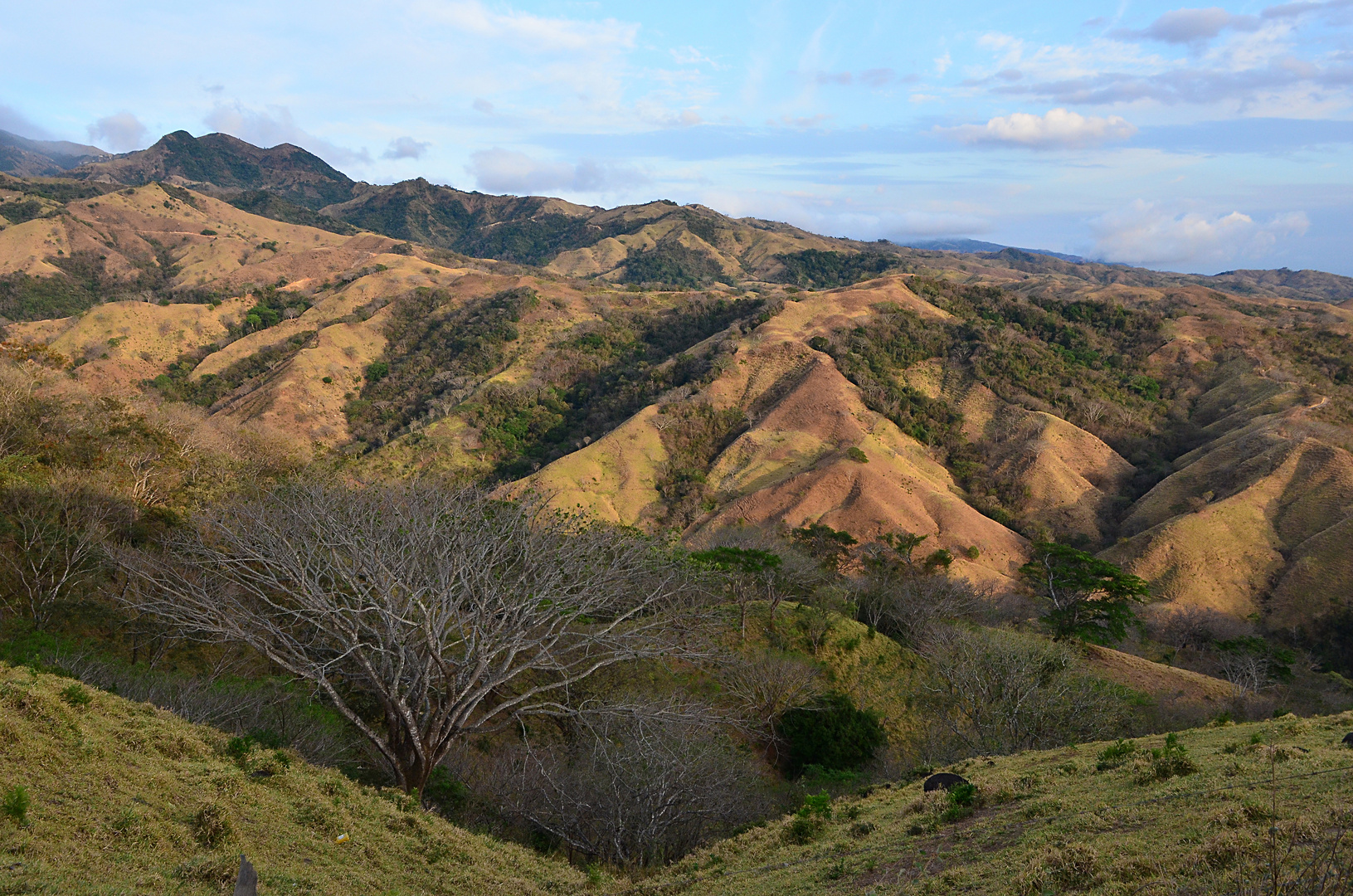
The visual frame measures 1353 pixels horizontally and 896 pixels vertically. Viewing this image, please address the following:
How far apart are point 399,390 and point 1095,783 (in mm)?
90268

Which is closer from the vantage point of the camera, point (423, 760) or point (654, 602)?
point (423, 760)

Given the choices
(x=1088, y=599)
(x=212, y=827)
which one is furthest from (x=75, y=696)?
(x=1088, y=599)

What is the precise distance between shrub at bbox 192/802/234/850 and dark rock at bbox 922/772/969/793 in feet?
37.7

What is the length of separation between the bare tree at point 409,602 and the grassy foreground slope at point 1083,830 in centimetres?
661

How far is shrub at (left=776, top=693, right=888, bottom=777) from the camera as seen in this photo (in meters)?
22.7

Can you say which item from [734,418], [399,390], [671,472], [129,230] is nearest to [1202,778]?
[671,472]

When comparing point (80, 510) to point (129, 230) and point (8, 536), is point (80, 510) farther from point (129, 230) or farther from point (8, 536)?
point (129, 230)

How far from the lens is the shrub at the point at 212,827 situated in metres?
8.48

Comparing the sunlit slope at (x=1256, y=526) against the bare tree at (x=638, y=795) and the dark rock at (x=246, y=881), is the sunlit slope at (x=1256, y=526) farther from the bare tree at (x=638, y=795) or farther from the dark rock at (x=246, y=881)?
the dark rock at (x=246, y=881)

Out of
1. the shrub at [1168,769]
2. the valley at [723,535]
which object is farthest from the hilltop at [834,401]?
the shrub at [1168,769]

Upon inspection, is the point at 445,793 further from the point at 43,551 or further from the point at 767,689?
the point at 43,551

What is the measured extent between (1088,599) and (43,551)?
47019mm

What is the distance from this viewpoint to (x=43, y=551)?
19.4 m

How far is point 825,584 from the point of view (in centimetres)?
3878
